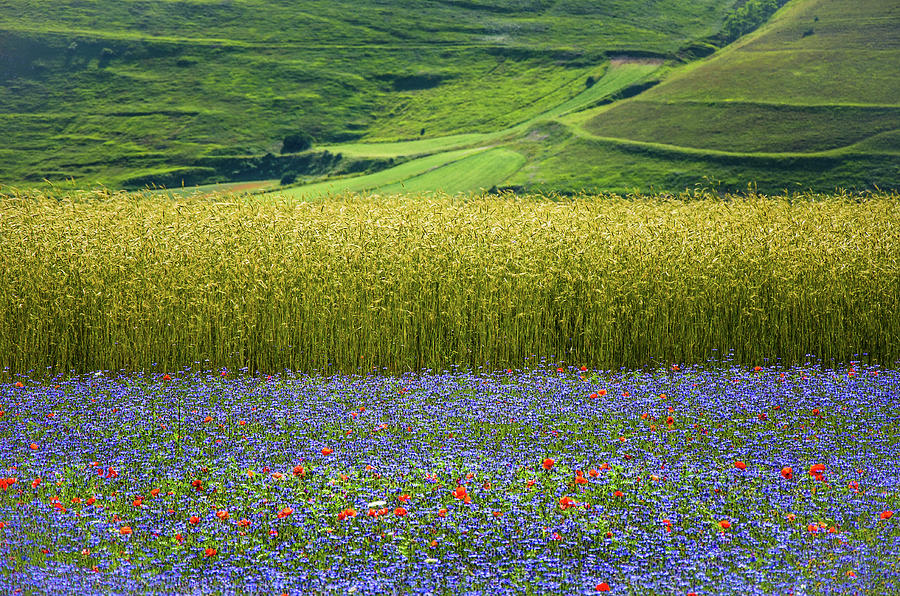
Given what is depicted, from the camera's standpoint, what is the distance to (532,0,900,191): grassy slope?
45625 millimetres

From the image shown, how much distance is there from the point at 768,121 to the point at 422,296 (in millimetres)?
47606

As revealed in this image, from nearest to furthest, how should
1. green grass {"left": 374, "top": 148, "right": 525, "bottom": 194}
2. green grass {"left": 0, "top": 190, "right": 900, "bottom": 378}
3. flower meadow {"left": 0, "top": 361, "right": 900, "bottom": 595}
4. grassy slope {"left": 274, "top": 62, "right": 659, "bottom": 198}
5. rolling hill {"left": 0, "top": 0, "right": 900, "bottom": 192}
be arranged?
flower meadow {"left": 0, "top": 361, "right": 900, "bottom": 595} → green grass {"left": 0, "top": 190, "right": 900, "bottom": 378} → green grass {"left": 374, "top": 148, "right": 525, "bottom": 194} → grassy slope {"left": 274, "top": 62, "right": 659, "bottom": 198} → rolling hill {"left": 0, "top": 0, "right": 900, "bottom": 192}

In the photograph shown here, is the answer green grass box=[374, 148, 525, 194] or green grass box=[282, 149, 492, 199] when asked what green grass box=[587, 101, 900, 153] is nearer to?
green grass box=[374, 148, 525, 194]

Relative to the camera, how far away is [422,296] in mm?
7527

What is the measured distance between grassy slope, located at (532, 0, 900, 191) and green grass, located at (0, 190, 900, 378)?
3776 centimetres

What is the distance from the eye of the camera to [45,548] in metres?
3.61

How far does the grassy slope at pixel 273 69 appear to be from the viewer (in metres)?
63.4

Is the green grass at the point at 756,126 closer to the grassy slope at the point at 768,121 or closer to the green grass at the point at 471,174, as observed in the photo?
the grassy slope at the point at 768,121

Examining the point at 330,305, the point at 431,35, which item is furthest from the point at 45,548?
the point at 431,35

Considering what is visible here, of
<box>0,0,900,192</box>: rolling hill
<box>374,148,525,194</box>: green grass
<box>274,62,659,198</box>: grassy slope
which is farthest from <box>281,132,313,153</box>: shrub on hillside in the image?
<box>374,148,525,194</box>: green grass

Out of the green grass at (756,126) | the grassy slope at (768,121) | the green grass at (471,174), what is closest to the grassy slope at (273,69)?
the green grass at (471,174)

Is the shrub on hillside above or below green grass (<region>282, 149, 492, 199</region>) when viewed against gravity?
above

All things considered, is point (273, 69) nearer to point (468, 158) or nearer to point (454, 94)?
point (454, 94)

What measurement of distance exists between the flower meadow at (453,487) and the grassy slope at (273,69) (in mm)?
56872
